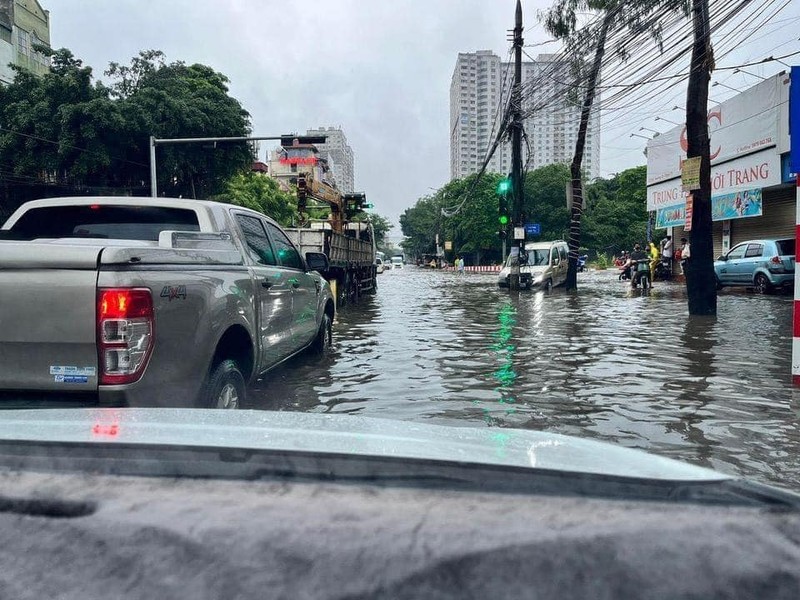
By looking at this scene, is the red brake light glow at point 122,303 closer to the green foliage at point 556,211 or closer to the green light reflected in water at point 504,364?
the green light reflected in water at point 504,364

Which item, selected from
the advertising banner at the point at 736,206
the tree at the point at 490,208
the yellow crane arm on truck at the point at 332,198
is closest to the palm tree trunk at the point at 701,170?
the advertising banner at the point at 736,206

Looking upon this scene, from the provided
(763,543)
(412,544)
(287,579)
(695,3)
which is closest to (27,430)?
(287,579)

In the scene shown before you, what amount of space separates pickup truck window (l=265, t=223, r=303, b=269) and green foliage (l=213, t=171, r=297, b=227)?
3026cm

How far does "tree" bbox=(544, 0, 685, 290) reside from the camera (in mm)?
13211

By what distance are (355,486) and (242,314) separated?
11.7ft

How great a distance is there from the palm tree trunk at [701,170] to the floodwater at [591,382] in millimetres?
606

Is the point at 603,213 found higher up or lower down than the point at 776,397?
higher up

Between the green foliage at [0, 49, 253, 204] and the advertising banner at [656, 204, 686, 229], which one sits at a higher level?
the green foliage at [0, 49, 253, 204]

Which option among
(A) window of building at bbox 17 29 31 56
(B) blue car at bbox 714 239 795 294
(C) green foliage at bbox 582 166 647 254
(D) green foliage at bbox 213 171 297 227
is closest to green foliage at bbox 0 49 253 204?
(D) green foliage at bbox 213 171 297 227

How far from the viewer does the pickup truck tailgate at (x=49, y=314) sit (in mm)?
3281

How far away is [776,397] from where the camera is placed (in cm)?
583

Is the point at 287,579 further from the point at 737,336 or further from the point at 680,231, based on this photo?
the point at 680,231

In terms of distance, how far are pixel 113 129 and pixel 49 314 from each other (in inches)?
1042

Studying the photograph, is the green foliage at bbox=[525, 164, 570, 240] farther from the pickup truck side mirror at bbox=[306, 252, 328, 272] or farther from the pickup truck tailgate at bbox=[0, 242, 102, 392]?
the pickup truck tailgate at bbox=[0, 242, 102, 392]
